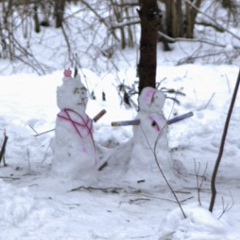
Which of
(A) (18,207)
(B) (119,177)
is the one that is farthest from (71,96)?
(A) (18,207)

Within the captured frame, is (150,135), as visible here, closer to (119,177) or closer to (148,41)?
(119,177)

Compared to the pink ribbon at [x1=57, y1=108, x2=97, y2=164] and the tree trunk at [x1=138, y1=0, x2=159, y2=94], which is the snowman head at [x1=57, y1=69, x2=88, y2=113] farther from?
the tree trunk at [x1=138, y1=0, x2=159, y2=94]

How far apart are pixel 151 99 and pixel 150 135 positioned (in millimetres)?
299

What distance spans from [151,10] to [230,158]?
2416 mm

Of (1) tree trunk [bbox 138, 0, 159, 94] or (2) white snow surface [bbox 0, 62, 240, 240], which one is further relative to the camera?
(1) tree trunk [bbox 138, 0, 159, 94]

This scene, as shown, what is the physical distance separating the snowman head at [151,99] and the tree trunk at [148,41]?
1.68 ft

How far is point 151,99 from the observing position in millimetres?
5367

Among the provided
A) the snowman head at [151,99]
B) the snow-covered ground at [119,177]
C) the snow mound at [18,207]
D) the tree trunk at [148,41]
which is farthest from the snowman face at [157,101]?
the snow mound at [18,207]

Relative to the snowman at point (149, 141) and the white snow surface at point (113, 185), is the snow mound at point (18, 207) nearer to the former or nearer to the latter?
the white snow surface at point (113, 185)

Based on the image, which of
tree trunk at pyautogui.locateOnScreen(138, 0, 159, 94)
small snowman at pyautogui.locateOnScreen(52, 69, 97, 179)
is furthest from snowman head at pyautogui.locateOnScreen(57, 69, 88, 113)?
tree trunk at pyautogui.locateOnScreen(138, 0, 159, 94)

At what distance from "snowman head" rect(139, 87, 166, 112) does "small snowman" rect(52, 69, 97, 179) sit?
1.58ft

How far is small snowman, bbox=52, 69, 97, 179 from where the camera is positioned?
17.0ft

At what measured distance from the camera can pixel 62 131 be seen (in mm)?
5230

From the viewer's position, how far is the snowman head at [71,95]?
5270 millimetres
